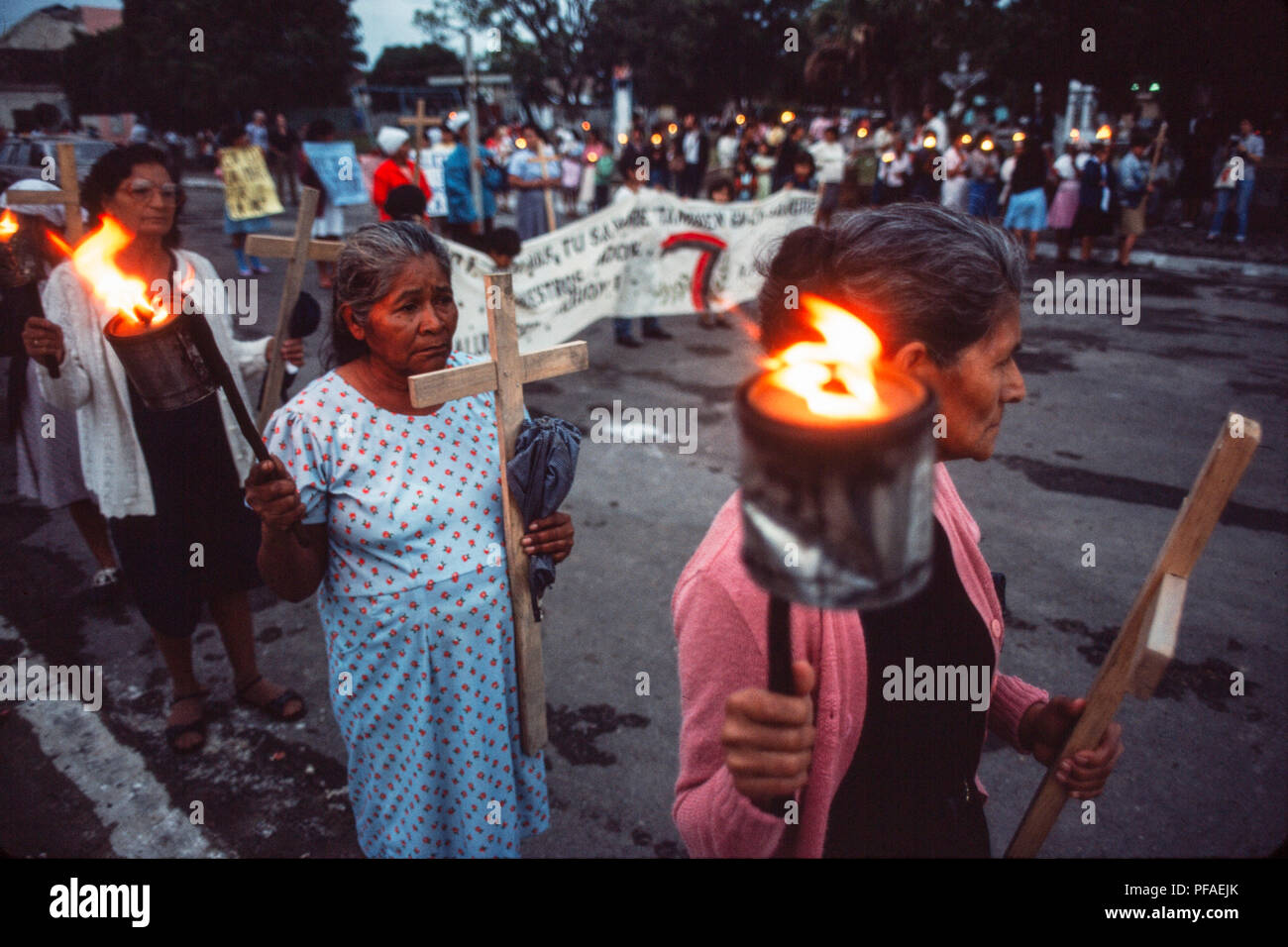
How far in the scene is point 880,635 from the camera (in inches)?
48.9

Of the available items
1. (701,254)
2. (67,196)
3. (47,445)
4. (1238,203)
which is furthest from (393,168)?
(1238,203)

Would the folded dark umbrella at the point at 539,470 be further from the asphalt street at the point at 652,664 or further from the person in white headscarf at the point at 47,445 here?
the person in white headscarf at the point at 47,445

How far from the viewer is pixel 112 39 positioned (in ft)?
112

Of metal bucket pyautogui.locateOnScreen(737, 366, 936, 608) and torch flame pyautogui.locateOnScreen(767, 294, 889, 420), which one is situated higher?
torch flame pyautogui.locateOnScreen(767, 294, 889, 420)

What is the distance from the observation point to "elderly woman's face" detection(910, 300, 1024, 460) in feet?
4.05

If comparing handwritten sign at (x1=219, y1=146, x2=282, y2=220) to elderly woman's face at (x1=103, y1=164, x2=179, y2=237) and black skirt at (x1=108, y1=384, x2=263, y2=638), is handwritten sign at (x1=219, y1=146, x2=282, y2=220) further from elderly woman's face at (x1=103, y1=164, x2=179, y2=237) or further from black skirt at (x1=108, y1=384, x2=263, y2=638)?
black skirt at (x1=108, y1=384, x2=263, y2=638)

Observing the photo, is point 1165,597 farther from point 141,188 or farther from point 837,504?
point 141,188

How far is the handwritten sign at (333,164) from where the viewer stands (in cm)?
1136

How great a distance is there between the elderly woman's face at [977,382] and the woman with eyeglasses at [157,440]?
2.53 meters

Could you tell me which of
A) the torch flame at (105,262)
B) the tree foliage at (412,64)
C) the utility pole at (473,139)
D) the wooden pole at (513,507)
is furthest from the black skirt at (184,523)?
the tree foliage at (412,64)

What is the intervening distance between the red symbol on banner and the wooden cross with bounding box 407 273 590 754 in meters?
6.84

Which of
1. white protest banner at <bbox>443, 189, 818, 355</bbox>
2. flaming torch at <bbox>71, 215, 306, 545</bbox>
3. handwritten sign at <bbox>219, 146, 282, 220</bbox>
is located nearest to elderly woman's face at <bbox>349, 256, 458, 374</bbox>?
flaming torch at <bbox>71, 215, 306, 545</bbox>

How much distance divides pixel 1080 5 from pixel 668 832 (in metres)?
22.8

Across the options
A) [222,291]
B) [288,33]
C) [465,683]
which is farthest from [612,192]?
[288,33]
